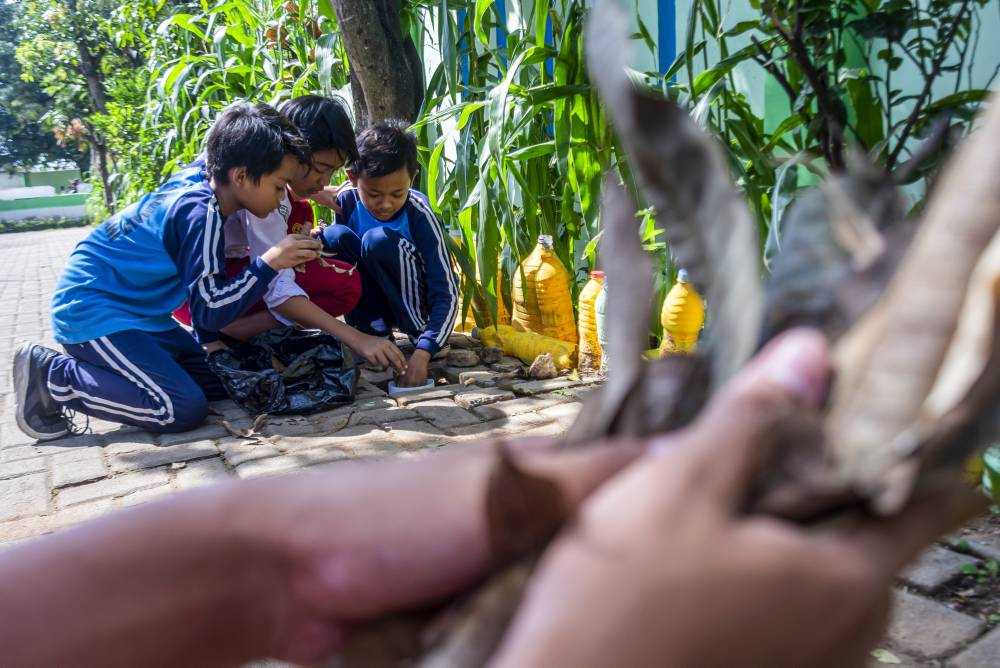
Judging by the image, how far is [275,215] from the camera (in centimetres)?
365

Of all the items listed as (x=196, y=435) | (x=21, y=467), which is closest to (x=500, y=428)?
(x=196, y=435)

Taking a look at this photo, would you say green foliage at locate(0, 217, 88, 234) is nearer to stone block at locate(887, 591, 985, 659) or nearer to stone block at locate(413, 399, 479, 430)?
stone block at locate(413, 399, 479, 430)

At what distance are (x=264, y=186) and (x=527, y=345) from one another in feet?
4.37

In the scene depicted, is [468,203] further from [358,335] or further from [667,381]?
[667,381]

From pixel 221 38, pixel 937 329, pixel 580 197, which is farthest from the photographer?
pixel 221 38

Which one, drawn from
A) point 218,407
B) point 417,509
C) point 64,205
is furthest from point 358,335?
point 64,205

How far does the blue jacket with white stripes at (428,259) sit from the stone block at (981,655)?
2558mm

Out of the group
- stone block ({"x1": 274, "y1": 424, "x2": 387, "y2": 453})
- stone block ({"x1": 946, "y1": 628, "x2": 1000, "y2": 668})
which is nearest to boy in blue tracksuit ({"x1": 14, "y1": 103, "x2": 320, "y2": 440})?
stone block ({"x1": 274, "y1": 424, "x2": 387, "y2": 453})

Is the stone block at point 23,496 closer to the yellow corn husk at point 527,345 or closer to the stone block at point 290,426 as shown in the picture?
the stone block at point 290,426

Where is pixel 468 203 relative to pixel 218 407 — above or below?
above

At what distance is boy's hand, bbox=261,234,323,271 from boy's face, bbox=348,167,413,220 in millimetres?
564

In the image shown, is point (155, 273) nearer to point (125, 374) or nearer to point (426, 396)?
point (125, 374)

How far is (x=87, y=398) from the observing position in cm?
310

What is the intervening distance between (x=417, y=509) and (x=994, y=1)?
263 cm
